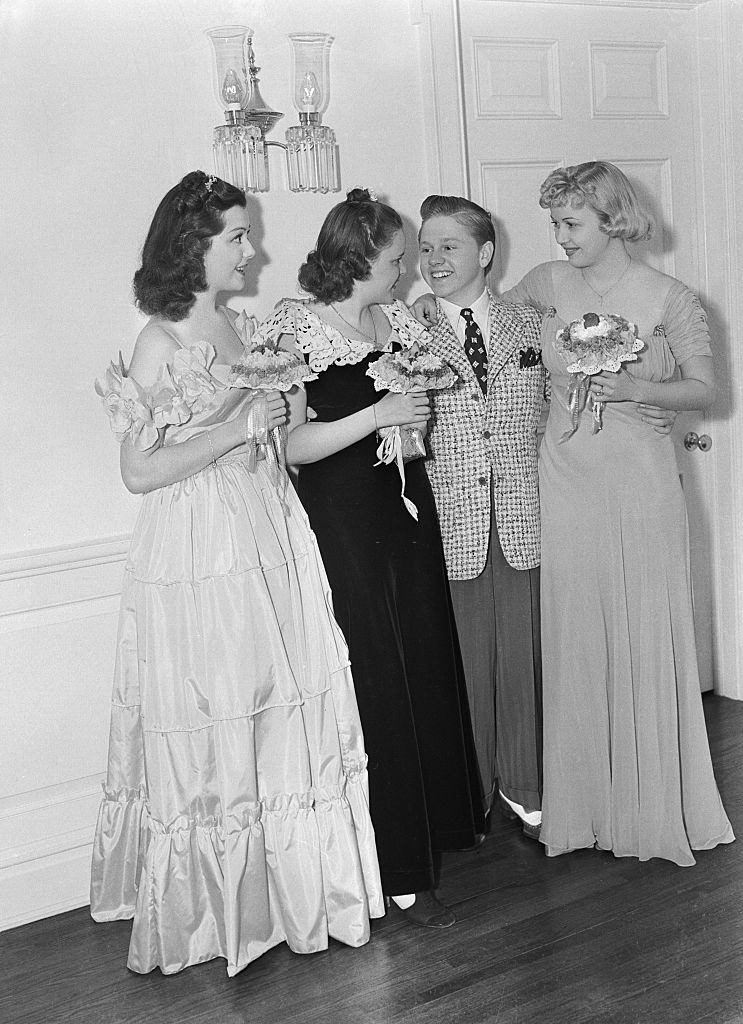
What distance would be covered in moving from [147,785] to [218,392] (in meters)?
1.02

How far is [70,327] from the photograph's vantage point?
3092 mm

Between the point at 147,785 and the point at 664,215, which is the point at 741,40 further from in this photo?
the point at 147,785

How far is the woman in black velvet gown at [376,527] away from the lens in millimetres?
2836

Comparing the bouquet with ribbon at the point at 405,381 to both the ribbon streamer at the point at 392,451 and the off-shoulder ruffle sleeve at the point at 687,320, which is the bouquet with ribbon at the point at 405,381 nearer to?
the ribbon streamer at the point at 392,451

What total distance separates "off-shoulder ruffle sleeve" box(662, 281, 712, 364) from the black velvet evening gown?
2.56ft

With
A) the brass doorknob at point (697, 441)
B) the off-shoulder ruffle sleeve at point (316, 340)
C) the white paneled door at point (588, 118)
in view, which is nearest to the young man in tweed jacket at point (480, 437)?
the off-shoulder ruffle sleeve at point (316, 340)

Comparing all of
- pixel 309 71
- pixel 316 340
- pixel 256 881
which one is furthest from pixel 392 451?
pixel 309 71

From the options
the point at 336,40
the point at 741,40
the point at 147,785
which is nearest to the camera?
the point at 147,785

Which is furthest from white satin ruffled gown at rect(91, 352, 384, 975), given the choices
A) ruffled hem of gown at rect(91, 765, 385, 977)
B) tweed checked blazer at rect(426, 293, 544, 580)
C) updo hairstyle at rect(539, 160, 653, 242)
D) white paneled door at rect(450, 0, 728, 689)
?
white paneled door at rect(450, 0, 728, 689)

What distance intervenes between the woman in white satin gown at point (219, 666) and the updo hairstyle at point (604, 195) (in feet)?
2.98

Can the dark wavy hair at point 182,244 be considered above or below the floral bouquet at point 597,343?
above

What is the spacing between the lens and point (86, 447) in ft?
10.4

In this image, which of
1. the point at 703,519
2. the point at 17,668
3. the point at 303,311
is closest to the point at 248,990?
the point at 17,668

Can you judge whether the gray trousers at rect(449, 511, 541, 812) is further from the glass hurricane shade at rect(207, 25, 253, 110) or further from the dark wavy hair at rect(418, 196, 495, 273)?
the glass hurricane shade at rect(207, 25, 253, 110)
